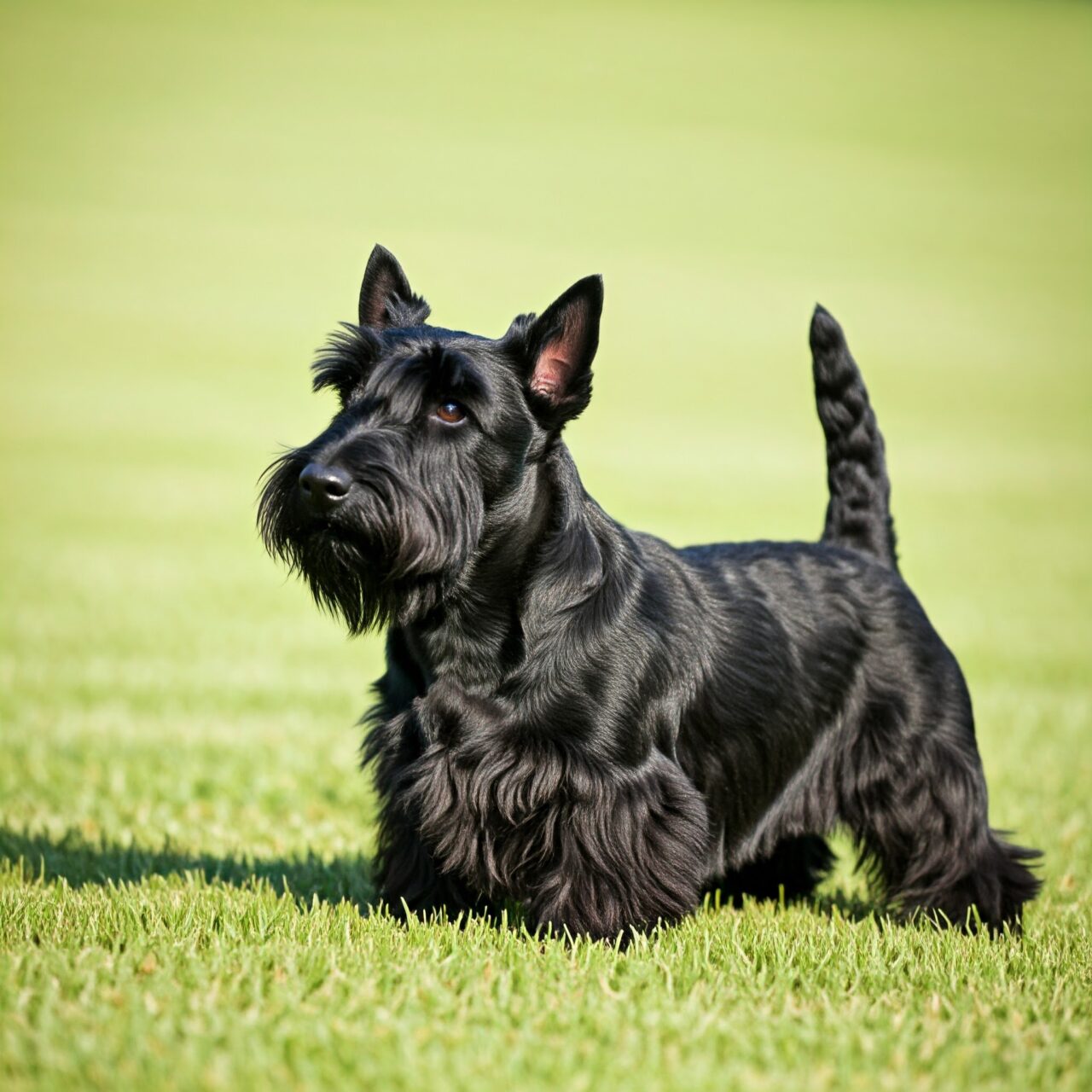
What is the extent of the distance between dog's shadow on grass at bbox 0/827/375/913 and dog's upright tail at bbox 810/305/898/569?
7.90 feet

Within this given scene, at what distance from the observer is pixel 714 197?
54.8m

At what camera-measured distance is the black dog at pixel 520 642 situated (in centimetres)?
372

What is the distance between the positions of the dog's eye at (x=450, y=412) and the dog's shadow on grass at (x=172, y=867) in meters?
1.74

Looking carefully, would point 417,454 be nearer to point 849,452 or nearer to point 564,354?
point 564,354

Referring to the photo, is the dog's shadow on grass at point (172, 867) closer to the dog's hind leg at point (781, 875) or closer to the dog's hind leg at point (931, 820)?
the dog's hind leg at point (781, 875)

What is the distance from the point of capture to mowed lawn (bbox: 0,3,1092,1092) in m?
3.09

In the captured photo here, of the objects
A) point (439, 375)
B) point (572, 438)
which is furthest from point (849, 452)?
point (572, 438)

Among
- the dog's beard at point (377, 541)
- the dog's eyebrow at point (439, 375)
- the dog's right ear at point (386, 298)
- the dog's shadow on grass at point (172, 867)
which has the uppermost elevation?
the dog's right ear at point (386, 298)

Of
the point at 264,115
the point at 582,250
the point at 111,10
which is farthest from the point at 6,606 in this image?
the point at 111,10

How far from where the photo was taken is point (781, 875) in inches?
201

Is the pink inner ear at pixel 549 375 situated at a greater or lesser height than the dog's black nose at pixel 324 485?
greater

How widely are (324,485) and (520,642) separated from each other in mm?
796

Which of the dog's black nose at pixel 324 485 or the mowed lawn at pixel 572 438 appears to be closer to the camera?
the mowed lawn at pixel 572 438

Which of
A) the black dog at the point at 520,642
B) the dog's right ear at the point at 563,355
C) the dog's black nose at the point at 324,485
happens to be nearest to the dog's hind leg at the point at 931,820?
the black dog at the point at 520,642
